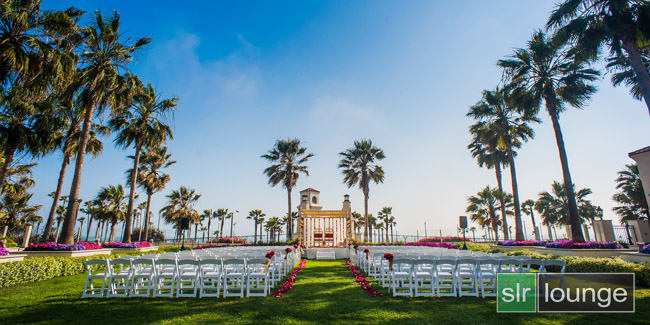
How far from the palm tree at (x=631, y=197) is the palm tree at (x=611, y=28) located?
2000 cm

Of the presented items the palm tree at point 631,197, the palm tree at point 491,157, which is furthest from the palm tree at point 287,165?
the palm tree at point 631,197

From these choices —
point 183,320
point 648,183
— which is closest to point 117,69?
point 183,320

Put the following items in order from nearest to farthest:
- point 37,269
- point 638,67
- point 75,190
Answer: point 37,269
point 638,67
point 75,190

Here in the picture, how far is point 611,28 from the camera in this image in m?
10.1

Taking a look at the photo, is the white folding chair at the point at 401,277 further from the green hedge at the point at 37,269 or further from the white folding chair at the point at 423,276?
the green hedge at the point at 37,269

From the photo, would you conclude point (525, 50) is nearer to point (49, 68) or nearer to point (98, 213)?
point (49, 68)

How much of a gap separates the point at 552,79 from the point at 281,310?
1665 centimetres

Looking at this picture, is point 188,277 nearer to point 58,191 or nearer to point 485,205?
point 58,191

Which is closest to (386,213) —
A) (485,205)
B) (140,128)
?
(485,205)

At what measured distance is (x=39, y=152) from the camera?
1405 cm

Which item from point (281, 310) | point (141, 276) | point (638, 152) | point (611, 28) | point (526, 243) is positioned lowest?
point (281, 310)

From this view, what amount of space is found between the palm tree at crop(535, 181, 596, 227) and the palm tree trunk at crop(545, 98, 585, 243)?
29.2m

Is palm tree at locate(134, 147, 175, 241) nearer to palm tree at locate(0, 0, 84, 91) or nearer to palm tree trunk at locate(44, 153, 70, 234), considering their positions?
palm tree trunk at locate(44, 153, 70, 234)

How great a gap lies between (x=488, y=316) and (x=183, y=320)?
4.69 m
